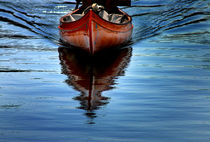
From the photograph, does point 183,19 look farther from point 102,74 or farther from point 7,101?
point 7,101

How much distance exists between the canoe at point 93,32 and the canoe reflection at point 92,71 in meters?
0.32

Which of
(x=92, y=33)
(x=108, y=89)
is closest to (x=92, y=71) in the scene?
(x=92, y=33)

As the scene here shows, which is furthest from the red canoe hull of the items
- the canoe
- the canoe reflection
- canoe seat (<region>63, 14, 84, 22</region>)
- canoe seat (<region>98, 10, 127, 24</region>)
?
canoe seat (<region>63, 14, 84, 22</region>)

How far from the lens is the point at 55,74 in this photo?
975 cm

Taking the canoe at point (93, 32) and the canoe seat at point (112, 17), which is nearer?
the canoe at point (93, 32)

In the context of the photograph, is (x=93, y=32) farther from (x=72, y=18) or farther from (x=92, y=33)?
(x=72, y=18)

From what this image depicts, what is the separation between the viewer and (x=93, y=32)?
39.8 ft

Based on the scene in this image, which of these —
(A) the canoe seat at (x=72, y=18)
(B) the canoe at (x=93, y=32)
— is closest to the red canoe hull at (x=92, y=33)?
(B) the canoe at (x=93, y=32)

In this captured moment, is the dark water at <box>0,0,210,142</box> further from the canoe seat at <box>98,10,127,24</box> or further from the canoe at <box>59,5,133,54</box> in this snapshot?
the canoe seat at <box>98,10,127,24</box>

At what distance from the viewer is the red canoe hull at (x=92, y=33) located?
12.1 metres

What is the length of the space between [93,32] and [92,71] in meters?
2.02

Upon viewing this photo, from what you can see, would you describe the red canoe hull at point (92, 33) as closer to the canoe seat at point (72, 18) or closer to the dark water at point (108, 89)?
the dark water at point (108, 89)

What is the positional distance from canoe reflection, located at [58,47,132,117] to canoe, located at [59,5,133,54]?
0.32 m

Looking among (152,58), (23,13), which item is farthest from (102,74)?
(23,13)
